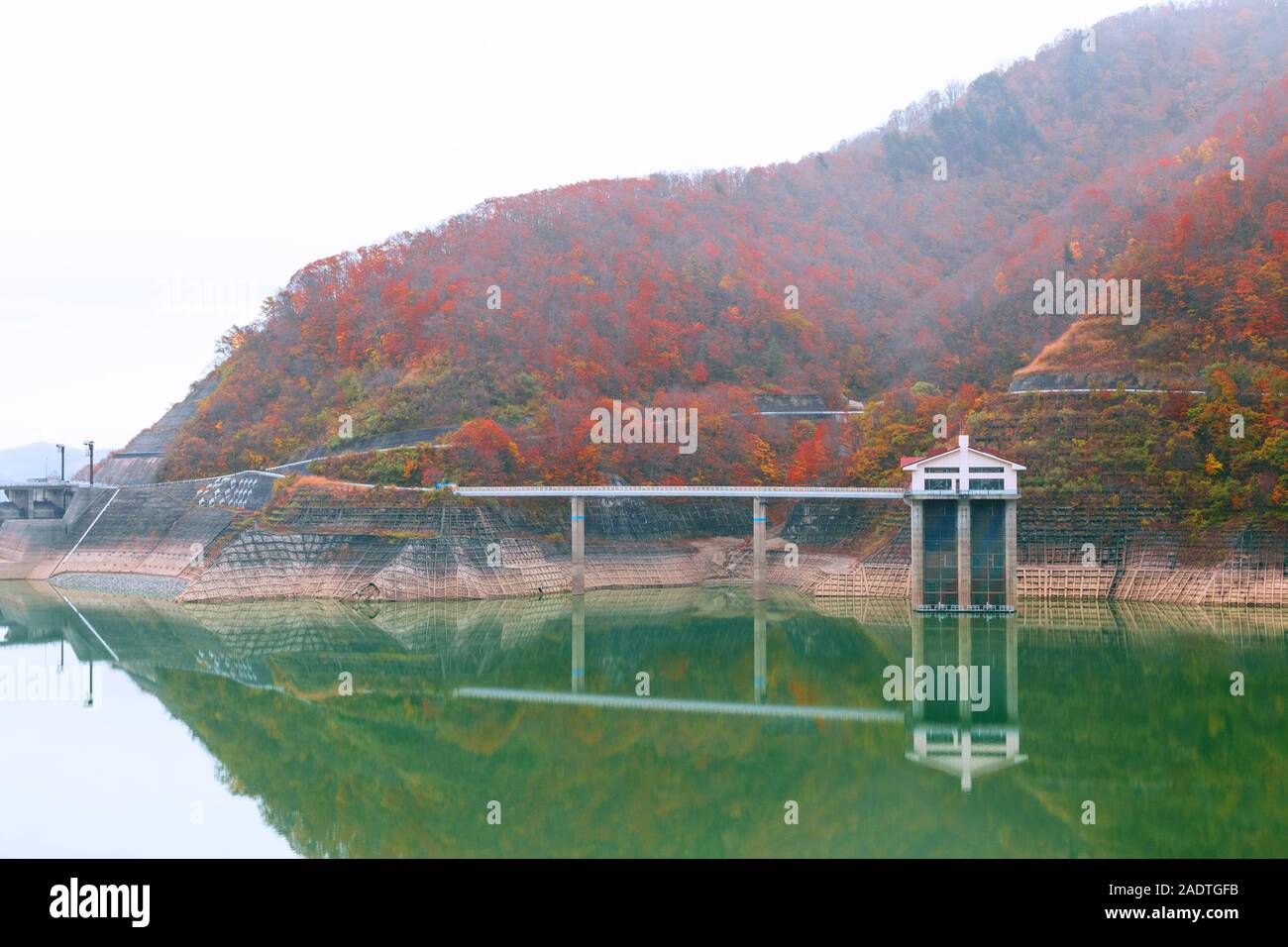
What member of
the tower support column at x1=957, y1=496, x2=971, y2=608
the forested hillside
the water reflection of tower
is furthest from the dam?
the water reflection of tower

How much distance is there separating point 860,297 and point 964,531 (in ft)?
149

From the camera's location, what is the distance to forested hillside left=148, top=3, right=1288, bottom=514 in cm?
6219

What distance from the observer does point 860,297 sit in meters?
93.8

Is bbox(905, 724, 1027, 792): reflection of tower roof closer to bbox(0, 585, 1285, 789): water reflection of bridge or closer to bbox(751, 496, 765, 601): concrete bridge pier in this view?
bbox(0, 585, 1285, 789): water reflection of bridge

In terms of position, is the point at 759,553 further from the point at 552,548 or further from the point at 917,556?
the point at 552,548

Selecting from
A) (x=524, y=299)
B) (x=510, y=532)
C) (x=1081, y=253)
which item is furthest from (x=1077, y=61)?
(x=510, y=532)

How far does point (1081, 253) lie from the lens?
75750 millimetres

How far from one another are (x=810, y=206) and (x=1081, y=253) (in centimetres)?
3237

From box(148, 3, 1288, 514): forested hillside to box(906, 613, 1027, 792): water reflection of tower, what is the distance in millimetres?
15740

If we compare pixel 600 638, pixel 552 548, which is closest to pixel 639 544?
pixel 552 548

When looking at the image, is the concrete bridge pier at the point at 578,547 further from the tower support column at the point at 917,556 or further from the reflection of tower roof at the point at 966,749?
the reflection of tower roof at the point at 966,749

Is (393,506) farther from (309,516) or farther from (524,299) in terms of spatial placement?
(524,299)

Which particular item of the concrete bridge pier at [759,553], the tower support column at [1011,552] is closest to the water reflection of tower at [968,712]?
the tower support column at [1011,552]

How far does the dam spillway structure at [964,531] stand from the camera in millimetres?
51250
